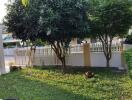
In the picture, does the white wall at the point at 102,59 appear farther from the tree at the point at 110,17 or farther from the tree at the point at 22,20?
the tree at the point at 22,20

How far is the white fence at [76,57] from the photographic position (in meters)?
18.1

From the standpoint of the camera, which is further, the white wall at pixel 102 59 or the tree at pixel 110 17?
the white wall at pixel 102 59

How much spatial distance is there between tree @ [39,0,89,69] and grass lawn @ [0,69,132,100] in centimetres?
195

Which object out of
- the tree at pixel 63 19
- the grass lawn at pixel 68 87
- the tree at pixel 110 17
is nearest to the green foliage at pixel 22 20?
the tree at pixel 63 19

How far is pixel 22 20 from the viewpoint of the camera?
1728cm

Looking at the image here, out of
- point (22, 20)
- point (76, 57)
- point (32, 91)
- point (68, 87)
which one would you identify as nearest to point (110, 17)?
point (76, 57)

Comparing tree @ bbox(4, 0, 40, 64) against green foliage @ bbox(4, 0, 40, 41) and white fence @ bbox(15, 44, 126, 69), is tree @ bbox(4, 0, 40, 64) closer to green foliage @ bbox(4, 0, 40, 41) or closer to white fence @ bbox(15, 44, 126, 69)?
green foliage @ bbox(4, 0, 40, 41)

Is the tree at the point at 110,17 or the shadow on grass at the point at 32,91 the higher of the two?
the tree at the point at 110,17

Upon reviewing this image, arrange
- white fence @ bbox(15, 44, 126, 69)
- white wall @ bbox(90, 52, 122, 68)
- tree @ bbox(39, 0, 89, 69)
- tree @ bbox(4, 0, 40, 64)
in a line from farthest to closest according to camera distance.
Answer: white fence @ bbox(15, 44, 126, 69) → white wall @ bbox(90, 52, 122, 68) → tree @ bbox(4, 0, 40, 64) → tree @ bbox(39, 0, 89, 69)

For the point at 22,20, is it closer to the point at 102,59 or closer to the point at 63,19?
the point at 63,19

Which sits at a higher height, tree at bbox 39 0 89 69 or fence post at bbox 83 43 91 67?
tree at bbox 39 0 89 69

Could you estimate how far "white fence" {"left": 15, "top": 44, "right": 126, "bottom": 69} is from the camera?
59.3ft

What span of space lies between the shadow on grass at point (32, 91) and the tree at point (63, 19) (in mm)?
2415

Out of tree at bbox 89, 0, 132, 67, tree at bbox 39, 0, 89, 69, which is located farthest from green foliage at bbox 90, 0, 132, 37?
tree at bbox 39, 0, 89, 69
